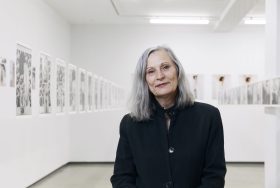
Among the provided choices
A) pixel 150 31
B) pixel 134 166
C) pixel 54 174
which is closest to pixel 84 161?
pixel 54 174

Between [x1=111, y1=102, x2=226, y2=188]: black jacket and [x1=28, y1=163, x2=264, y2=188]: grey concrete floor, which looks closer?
[x1=111, y1=102, x2=226, y2=188]: black jacket

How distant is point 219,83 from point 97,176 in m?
4.45

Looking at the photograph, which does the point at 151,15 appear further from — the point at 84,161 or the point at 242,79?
the point at 84,161

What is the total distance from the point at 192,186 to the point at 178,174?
10 cm

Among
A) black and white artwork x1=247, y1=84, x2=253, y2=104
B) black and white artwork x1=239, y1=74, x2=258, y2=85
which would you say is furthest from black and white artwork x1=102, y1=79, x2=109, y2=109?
black and white artwork x1=239, y1=74, x2=258, y2=85

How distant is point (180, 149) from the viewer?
196 cm

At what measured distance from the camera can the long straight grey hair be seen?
2.04m

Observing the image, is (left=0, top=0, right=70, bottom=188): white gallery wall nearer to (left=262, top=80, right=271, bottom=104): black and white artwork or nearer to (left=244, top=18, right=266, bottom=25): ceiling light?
(left=262, top=80, right=271, bottom=104): black and white artwork

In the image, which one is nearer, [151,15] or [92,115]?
[151,15]

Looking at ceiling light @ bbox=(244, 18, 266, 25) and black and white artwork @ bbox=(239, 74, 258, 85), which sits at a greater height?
ceiling light @ bbox=(244, 18, 266, 25)

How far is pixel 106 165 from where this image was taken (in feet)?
35.8

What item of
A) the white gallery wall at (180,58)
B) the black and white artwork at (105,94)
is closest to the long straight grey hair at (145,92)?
the black and white artwork at (105,94)

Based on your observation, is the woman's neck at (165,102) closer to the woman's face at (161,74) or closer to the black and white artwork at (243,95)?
the woman's face at (161,74)

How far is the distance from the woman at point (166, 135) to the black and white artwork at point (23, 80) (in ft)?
6.76
